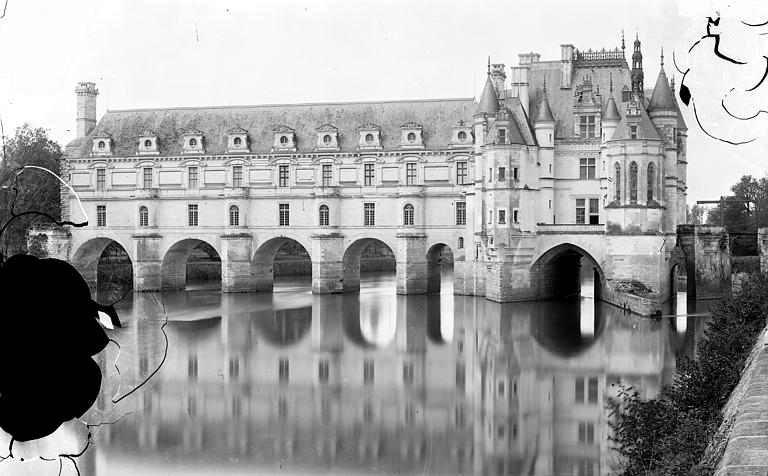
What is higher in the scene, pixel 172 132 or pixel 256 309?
pixel 172 132

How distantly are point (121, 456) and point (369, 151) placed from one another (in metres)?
30.7

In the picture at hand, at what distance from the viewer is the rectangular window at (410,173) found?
41.6 m

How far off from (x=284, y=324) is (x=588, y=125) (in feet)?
53.9

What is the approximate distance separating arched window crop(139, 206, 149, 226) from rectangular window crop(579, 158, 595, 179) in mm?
22191

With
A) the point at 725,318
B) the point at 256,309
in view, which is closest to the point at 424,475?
the point at 725,318

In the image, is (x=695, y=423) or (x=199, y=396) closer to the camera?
(x=695, y=423)

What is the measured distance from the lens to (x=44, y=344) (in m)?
2.76

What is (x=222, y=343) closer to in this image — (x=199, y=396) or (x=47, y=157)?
(x=199, y=396)

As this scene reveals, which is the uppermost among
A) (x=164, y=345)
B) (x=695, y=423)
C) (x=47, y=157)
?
(x=47, y=157)

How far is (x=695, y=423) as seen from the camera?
9227 millimetres

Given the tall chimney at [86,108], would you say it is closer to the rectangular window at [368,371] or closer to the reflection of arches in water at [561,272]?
the reflection of arches in water at [561,272]

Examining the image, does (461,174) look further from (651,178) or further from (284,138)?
(651,178)

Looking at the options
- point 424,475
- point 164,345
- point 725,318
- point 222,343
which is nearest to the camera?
point 164,345

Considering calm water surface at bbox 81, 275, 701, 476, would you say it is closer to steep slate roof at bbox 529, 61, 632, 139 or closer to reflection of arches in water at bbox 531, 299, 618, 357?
reflection of arches in water at bbox 531, 299, 618, 357
